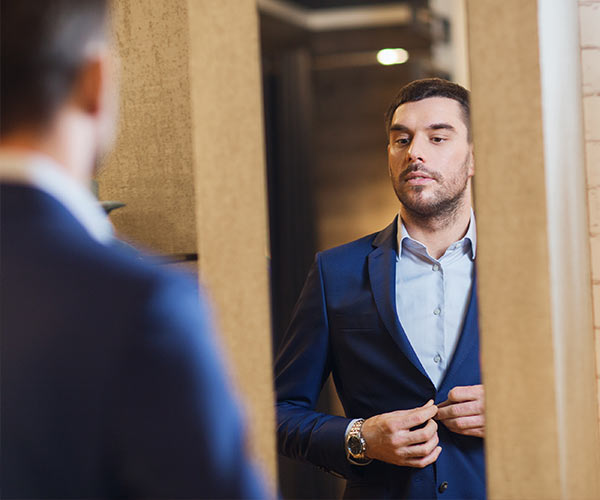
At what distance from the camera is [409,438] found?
1.61 meters

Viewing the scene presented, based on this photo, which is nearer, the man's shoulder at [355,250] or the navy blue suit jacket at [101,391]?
the navy blue suit jacket at [101,391]

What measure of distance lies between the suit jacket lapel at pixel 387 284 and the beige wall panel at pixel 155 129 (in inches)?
19.1

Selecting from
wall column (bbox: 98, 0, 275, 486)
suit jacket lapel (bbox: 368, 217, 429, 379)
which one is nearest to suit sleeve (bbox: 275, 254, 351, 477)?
suit jacket lapel (bbox: 368, 217, 429, 379)

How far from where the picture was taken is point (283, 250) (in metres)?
7.25

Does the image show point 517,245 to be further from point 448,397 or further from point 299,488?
point 299,488

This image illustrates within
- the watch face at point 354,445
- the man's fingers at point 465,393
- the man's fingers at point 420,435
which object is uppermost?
the man's fingers at point 465,393

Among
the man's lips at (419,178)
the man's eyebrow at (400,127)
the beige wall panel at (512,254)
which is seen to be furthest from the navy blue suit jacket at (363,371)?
the beige wall panel at (512,254)

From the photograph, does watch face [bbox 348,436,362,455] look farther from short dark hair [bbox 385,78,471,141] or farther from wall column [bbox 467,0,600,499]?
short dark hair [bbox 385,78,471,141]

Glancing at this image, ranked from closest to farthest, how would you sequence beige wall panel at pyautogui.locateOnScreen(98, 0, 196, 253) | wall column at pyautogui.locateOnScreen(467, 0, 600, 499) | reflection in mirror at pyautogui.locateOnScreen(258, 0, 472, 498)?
wall column at pyautogui.locateOnScreen(467, 0, 600, 499) → beige wall panel at pyautogui.locateOnScreen(98, 0, 196, 253) → reflection in mirror at pyautogui.locateOnScreen(258, 0, 472, 498)

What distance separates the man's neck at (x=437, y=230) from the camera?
1.90m

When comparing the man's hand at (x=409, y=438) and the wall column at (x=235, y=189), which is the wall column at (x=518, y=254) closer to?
the wall column at (x=235, y=189)

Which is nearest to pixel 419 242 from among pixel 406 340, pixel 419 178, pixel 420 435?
pixel 419 178

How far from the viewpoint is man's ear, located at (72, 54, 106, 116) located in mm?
698

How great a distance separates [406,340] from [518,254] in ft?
2.12
